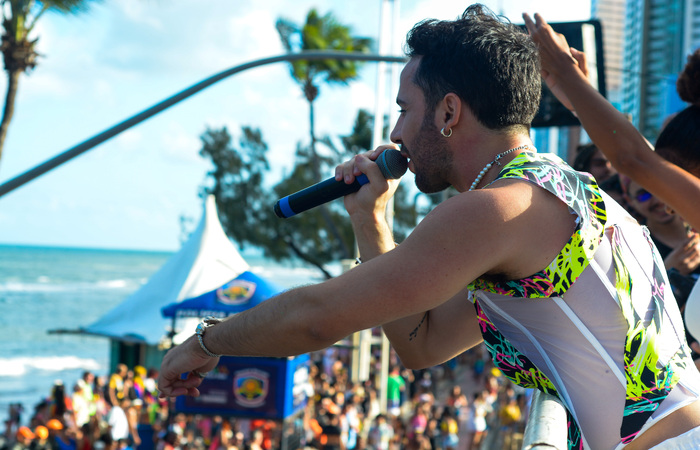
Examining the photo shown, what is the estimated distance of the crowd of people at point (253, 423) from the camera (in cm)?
1234

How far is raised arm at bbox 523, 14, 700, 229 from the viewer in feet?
6.52

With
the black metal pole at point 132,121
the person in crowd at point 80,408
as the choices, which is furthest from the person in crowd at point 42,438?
the black metal pole at point 132,121

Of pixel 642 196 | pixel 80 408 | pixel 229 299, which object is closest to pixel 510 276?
pixel 642 196

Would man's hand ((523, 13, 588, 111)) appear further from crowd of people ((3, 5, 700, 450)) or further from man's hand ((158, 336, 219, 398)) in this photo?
man's hand ((158, 336, 219, 398))

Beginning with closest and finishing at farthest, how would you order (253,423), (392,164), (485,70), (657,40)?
(485,70) → (392,164) → (253,423) → (657,40)

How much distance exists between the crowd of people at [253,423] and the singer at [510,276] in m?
9.33

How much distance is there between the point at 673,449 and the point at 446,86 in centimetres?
99

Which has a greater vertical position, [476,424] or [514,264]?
[514,264]

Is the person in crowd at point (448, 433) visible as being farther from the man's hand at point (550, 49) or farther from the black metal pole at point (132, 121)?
the man's hand at point (550, 49)

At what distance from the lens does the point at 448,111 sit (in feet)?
5.82

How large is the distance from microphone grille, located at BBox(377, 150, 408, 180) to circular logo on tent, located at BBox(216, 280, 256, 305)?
8419 millimetres

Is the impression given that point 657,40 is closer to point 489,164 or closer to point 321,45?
point 321,45

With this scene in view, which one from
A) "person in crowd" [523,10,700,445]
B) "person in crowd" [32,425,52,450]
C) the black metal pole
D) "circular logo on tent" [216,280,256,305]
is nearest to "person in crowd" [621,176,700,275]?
"person in crowd" [523,10,700,445]

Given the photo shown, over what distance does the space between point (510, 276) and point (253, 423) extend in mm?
12438
